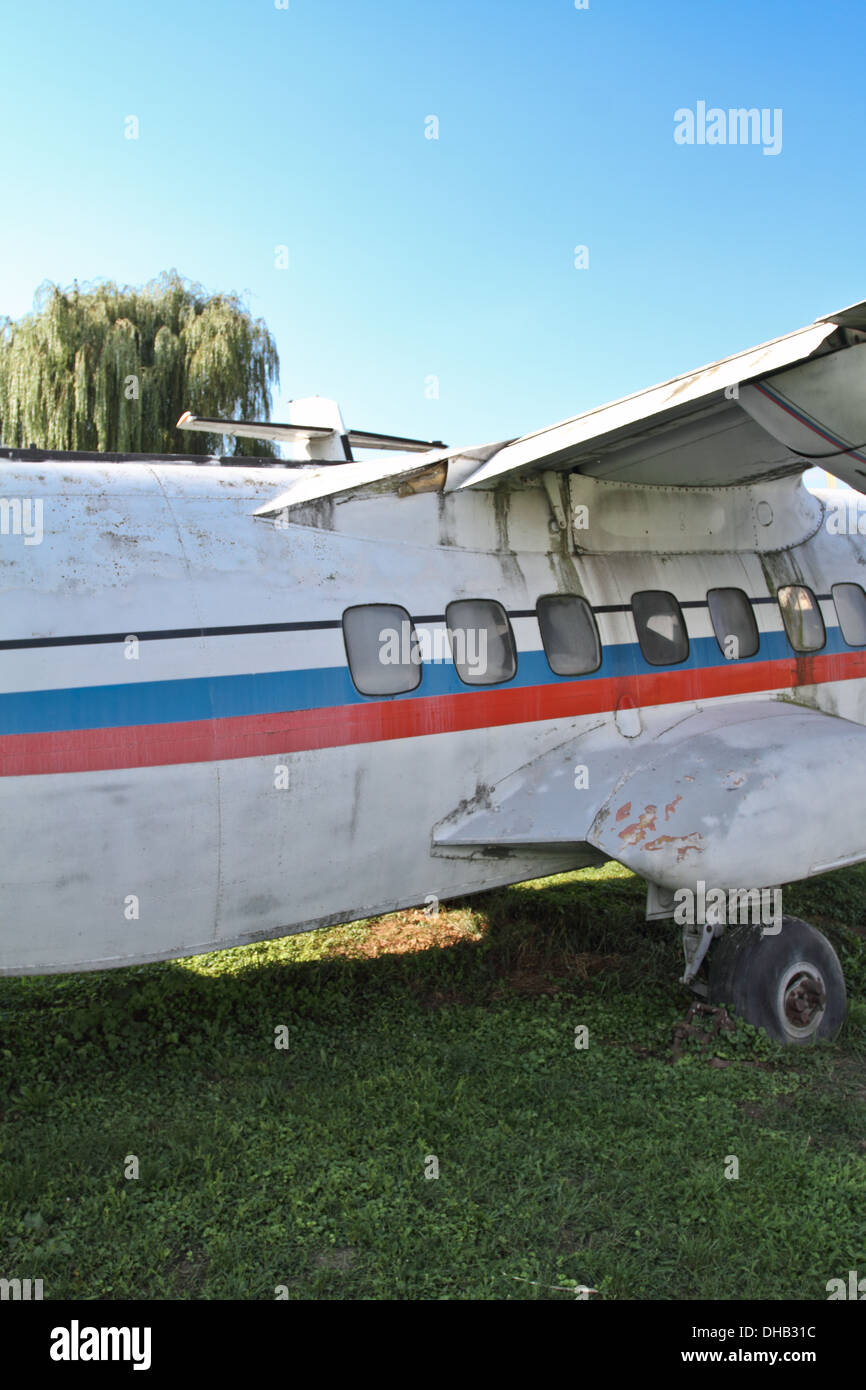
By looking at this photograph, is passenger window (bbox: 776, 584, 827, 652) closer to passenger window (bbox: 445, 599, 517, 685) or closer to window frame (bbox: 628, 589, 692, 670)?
window frame (bbox: 628, 589, 692, 670)

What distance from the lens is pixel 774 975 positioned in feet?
23.2

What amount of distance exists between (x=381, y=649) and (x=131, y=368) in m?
19.2

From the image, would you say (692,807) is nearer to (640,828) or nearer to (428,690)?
(640,828)

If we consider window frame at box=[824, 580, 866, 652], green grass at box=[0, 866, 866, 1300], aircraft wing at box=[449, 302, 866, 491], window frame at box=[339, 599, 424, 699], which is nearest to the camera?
green grass at box=[0, 866, 866, 1300]

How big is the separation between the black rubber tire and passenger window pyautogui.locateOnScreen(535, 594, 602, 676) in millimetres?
2217

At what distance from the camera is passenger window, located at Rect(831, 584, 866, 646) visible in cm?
944

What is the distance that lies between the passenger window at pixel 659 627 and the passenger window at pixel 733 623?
0.43m

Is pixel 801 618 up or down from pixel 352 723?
up

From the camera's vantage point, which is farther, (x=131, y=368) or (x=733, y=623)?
(x=131, y=368)

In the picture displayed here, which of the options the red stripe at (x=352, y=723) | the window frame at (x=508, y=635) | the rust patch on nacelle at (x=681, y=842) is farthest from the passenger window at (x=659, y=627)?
the rust patch on nacelle at (x=681, y=842)

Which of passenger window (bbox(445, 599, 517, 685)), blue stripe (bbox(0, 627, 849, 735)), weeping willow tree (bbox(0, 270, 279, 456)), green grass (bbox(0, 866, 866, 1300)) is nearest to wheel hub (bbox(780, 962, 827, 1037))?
green grass (bbox(0, 866, 866, 1300))

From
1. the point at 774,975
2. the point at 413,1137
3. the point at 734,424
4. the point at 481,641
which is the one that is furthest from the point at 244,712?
the point at 774,975
